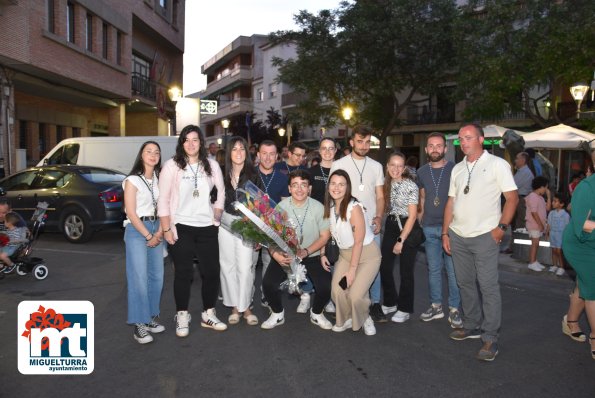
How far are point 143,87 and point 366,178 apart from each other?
2509 cm

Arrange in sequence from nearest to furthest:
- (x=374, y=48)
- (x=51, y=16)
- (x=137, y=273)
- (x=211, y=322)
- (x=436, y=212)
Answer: (x=137, y=273)
(x=211, y=322)
(x=436, y=212)
(x=51, y=16)
(x=374, y=48)

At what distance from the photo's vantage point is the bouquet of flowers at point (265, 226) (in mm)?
4762

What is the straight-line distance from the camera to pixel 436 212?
17.9 ft

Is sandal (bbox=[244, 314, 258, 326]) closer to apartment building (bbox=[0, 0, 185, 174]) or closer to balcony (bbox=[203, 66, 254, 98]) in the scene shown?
apartment building (bbox=[0, 0, 185, 174])

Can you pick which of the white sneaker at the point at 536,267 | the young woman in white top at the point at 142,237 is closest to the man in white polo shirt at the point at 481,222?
the young woman in white top at the point at 142,237

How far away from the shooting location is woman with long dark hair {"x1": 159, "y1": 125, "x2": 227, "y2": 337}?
16.1ft

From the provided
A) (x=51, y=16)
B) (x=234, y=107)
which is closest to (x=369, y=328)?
(x=51, y=16)

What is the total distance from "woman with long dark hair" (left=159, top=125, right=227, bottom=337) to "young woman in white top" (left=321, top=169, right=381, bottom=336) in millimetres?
1172

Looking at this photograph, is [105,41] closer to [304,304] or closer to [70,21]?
[70,21]

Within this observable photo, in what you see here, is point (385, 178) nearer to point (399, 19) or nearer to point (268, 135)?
point (399, 19)

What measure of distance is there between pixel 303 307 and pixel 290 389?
2113 mm

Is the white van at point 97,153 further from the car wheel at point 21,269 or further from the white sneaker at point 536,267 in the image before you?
the white sneaker at point 536,267

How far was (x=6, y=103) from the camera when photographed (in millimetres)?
17625

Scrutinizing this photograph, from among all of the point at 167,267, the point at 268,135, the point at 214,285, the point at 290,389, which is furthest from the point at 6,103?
the point at 268,135
